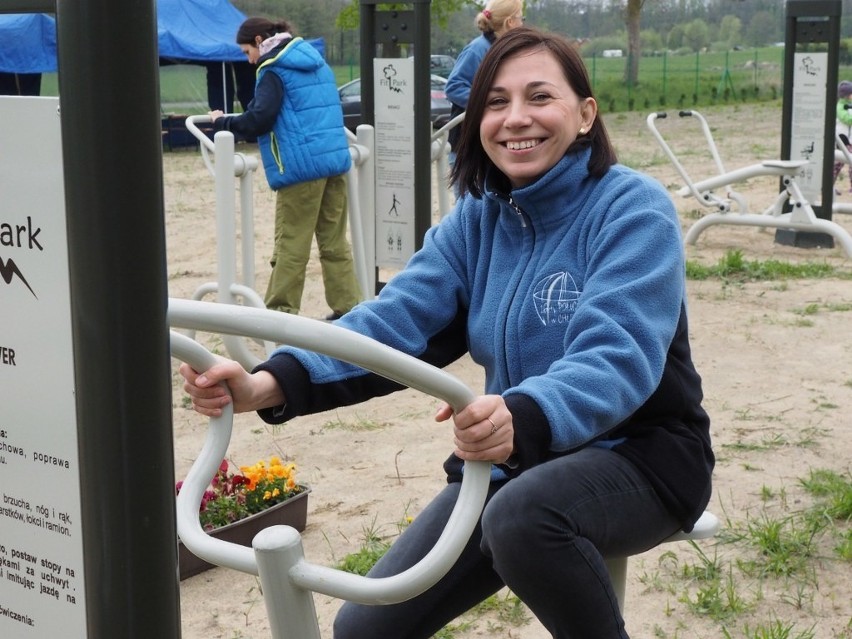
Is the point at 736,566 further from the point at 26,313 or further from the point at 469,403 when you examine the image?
the point at 26,313

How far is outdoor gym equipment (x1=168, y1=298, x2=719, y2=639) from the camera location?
49.8 inches

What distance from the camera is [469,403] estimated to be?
1513mm

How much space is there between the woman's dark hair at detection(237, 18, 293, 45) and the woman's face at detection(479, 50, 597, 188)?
377 cm

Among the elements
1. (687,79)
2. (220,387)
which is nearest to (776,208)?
(220,387)

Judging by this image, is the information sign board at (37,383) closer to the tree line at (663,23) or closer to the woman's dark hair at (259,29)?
the woman's dark hair at (259,29)

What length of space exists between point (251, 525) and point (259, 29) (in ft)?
9.60

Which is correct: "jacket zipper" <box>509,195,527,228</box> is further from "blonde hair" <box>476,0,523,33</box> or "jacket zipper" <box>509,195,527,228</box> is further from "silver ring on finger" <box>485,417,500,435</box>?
"blonde hair" <box>476,0,523,33</box>

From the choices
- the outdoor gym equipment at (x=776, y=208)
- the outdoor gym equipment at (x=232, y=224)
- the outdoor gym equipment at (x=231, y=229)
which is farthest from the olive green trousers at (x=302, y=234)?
the outdoor gym equipment at (x=776, y=208)

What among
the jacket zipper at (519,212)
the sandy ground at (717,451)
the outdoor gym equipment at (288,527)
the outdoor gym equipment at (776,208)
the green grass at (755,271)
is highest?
the jacket zipper at (519,212)

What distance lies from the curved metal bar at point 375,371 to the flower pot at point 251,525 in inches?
59.9

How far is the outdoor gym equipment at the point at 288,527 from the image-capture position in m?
1.27

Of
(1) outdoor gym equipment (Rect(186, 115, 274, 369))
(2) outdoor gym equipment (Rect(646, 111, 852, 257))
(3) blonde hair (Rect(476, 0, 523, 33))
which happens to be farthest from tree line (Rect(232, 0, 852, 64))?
(1) outdoor gym equipment (Rect(186, 115, 274, 369))

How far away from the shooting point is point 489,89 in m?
2.04

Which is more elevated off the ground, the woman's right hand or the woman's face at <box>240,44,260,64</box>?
the woman's face at <box>240,44,260,64</box>
